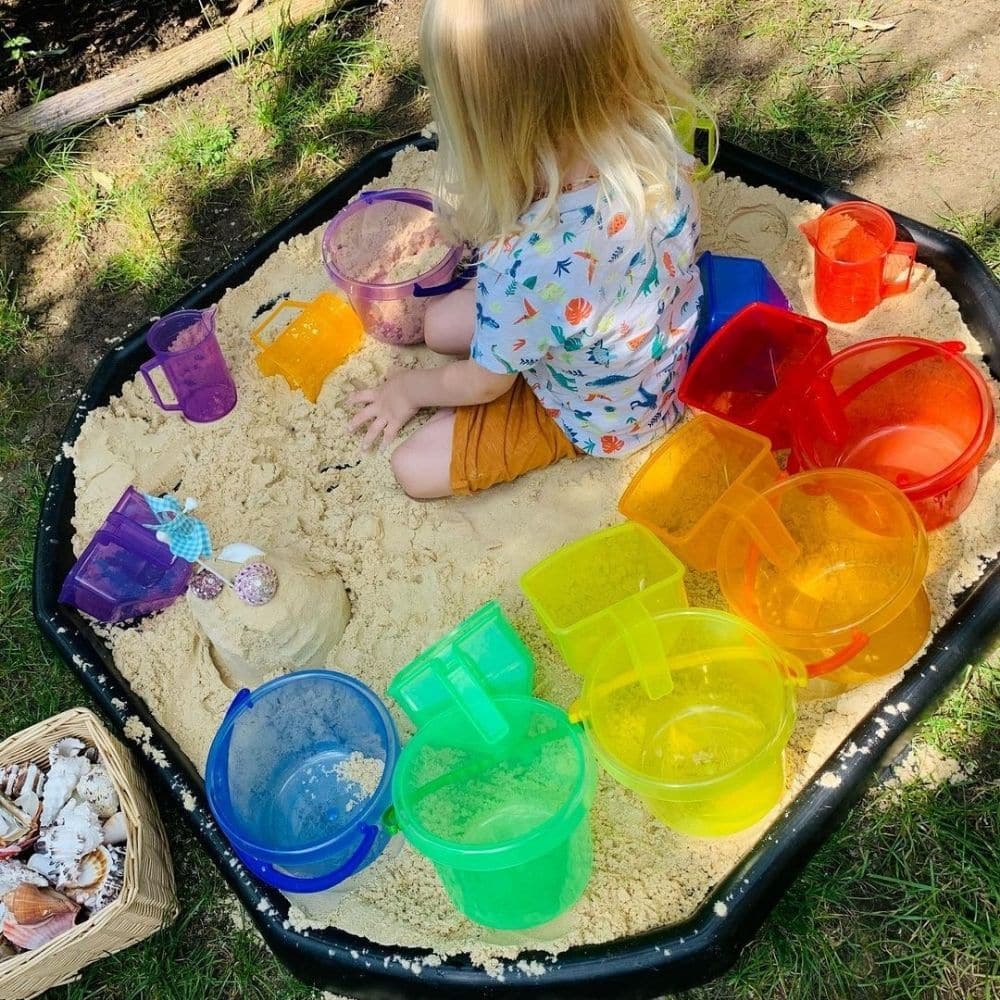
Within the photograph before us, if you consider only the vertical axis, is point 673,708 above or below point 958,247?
below

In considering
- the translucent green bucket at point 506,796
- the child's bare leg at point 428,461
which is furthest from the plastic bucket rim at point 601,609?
the child's bare leg at point 428,461

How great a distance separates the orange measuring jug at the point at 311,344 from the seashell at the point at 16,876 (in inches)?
32.5

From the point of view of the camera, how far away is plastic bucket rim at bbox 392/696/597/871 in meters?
1.14

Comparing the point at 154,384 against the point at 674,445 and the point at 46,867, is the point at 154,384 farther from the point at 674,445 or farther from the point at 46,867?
the point at 674,445

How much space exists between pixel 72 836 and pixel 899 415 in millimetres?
1283

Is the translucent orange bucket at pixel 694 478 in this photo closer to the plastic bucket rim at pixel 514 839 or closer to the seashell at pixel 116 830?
the plastic bucket rim at pixel 514 839

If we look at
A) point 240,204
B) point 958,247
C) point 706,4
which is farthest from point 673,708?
point 706,4

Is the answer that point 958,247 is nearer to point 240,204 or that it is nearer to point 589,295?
point 589,295

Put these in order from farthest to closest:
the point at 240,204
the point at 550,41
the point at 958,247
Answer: the point at 240,204 < the point at 958,247 < the point at 550,41

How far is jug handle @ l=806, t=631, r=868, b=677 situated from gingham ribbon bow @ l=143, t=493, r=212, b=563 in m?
0.83

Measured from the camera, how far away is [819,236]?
1.69 metres

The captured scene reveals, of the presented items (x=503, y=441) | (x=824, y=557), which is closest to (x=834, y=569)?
(x=824, y=557)

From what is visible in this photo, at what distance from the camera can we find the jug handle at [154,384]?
5.61ft

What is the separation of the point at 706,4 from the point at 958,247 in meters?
0.91
